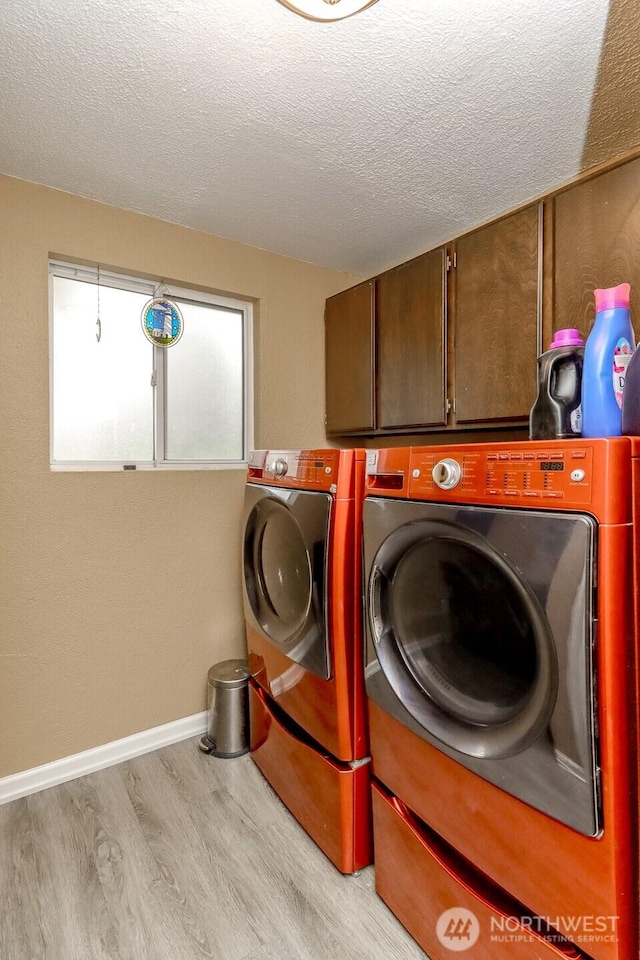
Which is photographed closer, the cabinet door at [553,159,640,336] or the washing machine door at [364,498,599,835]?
the washing machine door at [364,498,599,835]

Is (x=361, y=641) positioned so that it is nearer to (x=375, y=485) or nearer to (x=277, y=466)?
(x=375, y=485)

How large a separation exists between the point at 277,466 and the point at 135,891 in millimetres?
1357

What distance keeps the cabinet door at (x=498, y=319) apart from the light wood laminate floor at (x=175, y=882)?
5.26ft

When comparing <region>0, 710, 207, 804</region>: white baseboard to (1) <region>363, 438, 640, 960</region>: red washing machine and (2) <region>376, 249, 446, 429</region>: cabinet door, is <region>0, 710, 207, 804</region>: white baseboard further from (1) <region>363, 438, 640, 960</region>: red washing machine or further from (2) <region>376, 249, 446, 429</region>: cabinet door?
(2) <region>376, 249, 446, 429</region>: cabinet door

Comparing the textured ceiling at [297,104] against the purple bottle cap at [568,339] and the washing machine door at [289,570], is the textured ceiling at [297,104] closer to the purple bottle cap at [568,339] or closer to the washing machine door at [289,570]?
the purple bottle cap at [568,339]

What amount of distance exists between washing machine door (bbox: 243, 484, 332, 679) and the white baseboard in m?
0.75

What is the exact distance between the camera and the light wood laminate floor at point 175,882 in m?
1.25

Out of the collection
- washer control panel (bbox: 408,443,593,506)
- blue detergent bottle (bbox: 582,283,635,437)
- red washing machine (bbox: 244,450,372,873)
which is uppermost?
blue detergent bottle (bbox: 582,283,635,437)

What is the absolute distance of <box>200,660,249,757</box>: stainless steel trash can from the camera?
204 cm

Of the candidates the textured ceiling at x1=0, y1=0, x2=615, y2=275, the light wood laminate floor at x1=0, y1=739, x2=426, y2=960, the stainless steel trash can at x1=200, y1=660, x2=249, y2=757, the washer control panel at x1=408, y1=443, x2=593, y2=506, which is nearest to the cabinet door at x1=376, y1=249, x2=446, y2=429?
the textured ceiling at x1=0, y1=0, x2=615, y2=275

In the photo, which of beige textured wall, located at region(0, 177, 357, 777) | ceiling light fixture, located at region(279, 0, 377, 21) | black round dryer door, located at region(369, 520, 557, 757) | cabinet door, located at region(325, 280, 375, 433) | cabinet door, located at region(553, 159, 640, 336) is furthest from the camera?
cabinet door, located at region(325, 280, 375, 433)

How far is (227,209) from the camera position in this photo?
1973 mm

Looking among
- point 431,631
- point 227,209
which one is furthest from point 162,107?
point 431,631

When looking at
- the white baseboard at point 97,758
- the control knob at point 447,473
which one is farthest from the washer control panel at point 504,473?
the white baseboard at point 97,758
